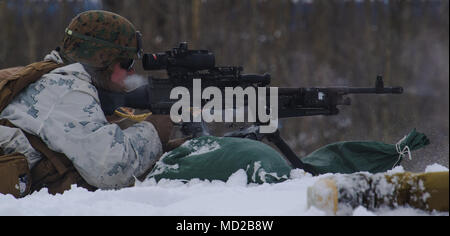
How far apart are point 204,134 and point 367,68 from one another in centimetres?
624

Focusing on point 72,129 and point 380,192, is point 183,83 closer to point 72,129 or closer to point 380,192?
point 72,129

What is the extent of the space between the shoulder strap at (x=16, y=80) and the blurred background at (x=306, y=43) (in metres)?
5.36

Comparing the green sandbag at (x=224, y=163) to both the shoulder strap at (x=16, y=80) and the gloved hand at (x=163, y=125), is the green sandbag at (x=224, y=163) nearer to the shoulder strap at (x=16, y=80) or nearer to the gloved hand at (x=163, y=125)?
the gloved hand at (x=163, y=125)

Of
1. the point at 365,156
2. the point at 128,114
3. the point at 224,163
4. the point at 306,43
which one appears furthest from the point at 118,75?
the point at 306,43

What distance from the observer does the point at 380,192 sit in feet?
7.15

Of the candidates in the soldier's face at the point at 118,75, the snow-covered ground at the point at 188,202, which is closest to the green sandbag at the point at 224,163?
the snow-covered ground at the point at 188,202

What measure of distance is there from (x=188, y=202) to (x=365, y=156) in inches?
65.7

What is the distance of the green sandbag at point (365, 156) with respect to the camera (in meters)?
3.81

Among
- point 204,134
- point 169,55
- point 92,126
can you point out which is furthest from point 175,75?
point 92,126

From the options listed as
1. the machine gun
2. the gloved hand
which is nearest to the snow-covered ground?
the gloved hand

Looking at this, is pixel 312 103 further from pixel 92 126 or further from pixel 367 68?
pixel 367 68

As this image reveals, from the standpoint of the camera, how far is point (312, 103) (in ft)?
14.1

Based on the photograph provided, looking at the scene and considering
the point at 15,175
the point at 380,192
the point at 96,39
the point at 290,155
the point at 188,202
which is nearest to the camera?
the point at 380,192

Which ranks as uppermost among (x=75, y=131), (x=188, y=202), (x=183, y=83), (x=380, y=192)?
(x=183, y=83)
